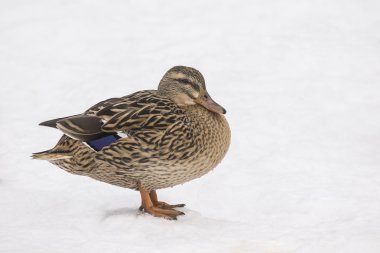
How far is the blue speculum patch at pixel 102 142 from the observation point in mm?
5582

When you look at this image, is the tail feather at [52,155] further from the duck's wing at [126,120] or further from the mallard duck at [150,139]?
the duck's wing at [126,120]

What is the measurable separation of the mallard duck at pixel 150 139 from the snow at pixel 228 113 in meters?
0.34

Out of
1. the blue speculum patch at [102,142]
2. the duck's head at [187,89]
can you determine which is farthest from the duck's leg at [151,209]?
the duck's head at [187,89]

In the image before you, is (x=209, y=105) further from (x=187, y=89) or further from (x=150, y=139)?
(x=150, y=139)

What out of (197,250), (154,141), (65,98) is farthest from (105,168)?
(65,98)

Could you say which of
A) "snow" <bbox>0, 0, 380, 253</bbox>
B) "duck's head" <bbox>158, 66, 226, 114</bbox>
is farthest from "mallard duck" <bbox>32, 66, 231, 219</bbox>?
"snow" <bbox>0, 0, 380, 253</bbox>

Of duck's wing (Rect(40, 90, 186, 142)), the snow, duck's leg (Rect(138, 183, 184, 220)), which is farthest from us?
duck's leg (Rect(138, 183, 184, 220))

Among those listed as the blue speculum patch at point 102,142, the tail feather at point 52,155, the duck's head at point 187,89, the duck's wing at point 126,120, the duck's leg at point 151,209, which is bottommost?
the duck's leg at point 151,209

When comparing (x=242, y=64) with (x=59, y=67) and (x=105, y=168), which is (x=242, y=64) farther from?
(x=105, y=168)

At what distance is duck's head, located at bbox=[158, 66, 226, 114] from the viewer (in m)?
5.83

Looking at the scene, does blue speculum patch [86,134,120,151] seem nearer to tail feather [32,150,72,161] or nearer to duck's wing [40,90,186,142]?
duck's wing [40,90,186,142]

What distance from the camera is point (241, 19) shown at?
11.6 metres

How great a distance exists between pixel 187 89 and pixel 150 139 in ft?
1.95

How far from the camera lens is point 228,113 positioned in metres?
9.15
